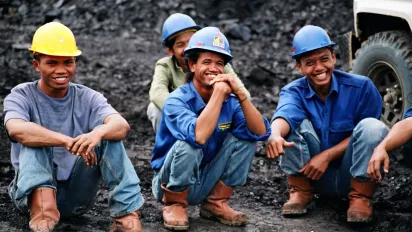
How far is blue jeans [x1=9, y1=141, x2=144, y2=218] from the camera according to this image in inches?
179

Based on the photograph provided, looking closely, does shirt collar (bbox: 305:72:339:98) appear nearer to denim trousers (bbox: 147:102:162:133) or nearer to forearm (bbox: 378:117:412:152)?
forearm (bbox: 378:117:412:152)

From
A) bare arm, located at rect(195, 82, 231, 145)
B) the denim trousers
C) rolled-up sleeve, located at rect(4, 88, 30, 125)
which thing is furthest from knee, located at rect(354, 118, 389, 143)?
rolled-up sleeve, located at rect(4, 88, 30, 125)

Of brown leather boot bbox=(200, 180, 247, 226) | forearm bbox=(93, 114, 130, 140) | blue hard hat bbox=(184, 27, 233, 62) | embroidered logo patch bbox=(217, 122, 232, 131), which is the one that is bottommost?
brown leather boot bbox=(200, 180, 247, 226)

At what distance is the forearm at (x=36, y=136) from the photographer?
452cm

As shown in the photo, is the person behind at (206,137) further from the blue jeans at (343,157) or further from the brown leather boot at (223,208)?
the blue jeans at (343,157)

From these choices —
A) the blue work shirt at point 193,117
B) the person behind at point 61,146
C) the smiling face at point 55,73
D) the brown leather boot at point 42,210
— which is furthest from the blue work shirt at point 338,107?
the brown leather boot at point 42,210

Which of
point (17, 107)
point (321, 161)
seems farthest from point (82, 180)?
point (321, 161)

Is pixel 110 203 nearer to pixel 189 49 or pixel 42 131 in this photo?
pixel 42 131

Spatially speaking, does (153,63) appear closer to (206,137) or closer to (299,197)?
(299,197)

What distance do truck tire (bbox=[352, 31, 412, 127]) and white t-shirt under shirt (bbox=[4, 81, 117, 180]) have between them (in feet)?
9.19

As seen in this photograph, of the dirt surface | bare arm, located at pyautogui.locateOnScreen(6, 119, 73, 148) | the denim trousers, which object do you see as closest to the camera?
bare arm, located at pyautogui.locateOnScreen(6, 119, 73, 148)

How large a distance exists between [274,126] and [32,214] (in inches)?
70.3

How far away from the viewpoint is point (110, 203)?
4.79 metres

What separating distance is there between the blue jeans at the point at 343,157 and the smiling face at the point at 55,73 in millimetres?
1645
